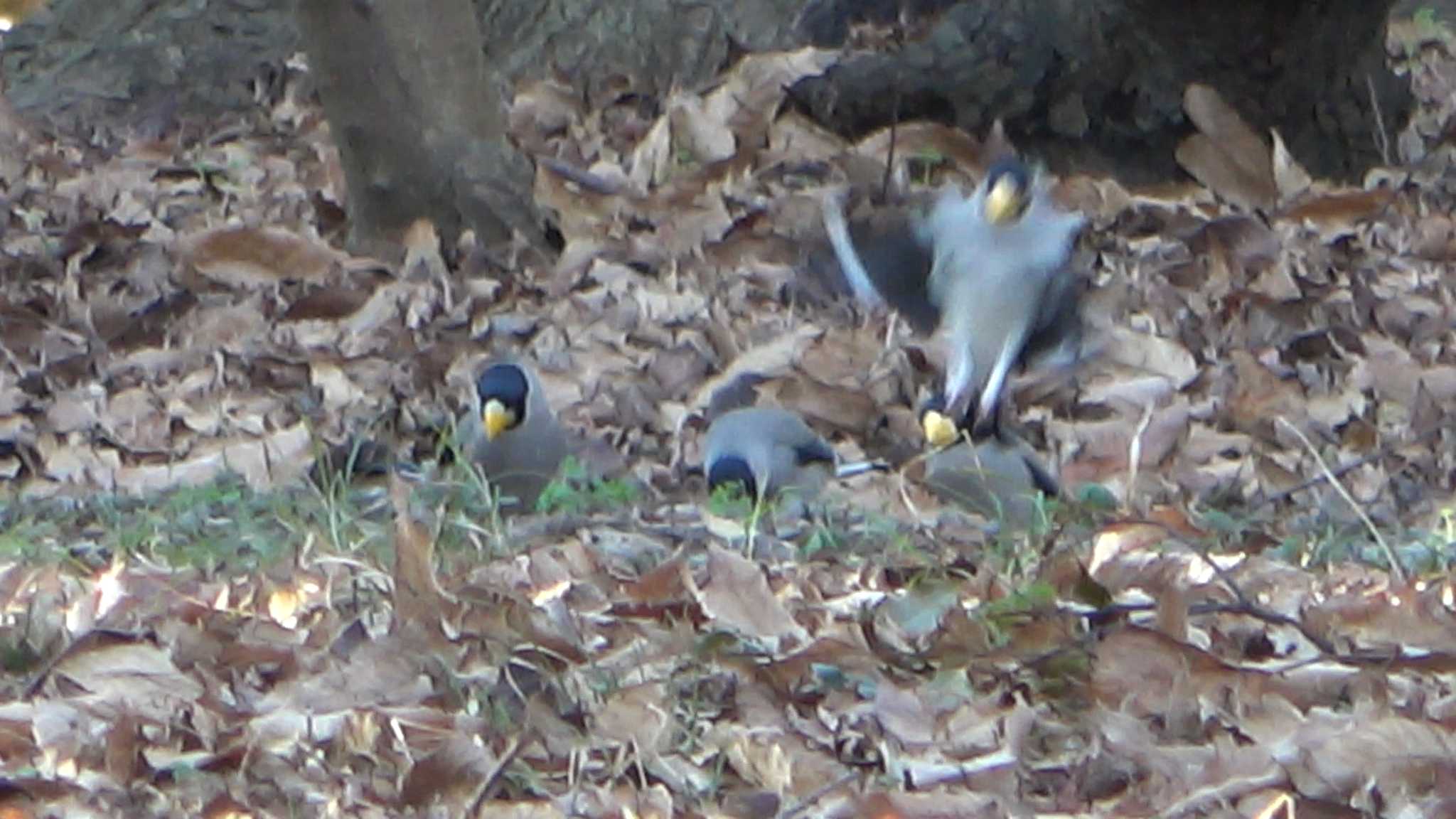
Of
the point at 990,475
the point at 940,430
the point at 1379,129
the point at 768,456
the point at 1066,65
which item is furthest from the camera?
the point at 1379,129

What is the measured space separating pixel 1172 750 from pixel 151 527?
107 inches

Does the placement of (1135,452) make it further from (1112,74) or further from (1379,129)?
(1379,129)

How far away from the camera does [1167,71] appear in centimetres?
985

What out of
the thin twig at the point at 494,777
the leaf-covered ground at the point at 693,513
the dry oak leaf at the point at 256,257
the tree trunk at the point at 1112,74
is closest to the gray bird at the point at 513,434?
the leaf-covered ground at the point at 693,513

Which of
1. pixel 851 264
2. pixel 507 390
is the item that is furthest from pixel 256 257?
pixel 851 264

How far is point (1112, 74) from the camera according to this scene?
982 cm

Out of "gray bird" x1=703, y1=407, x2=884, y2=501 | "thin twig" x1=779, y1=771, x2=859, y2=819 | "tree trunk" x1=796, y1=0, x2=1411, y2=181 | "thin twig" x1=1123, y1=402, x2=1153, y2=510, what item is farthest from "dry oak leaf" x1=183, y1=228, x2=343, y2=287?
"thin twig" x1=779, y1=771, x2=859, y2=819

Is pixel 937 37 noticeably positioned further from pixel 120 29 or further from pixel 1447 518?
pixel 1447 518

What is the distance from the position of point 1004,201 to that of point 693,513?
202cm

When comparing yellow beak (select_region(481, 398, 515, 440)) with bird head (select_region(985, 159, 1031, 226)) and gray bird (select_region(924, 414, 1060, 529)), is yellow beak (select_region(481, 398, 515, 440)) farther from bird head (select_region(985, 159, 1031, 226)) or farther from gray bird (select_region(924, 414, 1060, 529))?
bird head (select_region(985, 159, 1031, 226))

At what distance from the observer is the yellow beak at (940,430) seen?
6801 millimetres

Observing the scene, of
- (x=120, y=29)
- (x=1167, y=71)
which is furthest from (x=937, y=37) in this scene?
(x=120, y=29)

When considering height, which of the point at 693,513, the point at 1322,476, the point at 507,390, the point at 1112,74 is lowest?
the point at 1112,74

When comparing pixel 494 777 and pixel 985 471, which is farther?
pixel 985 471
